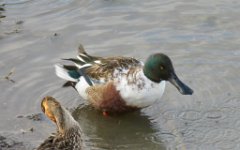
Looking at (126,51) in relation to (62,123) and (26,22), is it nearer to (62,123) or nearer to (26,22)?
(26,22)

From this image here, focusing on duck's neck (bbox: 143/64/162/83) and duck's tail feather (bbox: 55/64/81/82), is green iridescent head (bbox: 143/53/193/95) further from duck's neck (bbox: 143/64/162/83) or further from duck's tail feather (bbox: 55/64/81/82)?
duck's tail feather (bbox: 55/64/81/82)

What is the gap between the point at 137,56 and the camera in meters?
9.48

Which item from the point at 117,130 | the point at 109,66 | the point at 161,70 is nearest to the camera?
the point at 161,70

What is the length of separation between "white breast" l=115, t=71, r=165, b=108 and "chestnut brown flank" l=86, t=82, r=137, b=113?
0.07m

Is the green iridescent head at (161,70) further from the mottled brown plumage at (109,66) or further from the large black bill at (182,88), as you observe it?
the mottled brown plumage at (109,66)

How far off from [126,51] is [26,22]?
1.87m

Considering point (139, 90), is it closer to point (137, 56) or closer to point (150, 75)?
point (150, 75)

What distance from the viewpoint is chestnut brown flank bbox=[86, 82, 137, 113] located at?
803cm

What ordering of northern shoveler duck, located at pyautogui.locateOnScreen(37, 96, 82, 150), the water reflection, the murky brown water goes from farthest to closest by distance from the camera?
the murky brown water, the water reflection, northern shoveler duck, located at pyautogui.locateOnScreen(37, 96, 82, 150)

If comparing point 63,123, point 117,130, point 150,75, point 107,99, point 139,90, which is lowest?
point 117,130

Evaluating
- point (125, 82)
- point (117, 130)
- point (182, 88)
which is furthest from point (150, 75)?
point (117, 130)

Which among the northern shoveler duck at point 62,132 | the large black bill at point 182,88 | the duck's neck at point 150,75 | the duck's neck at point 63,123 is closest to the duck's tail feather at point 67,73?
the duck's neck at point 150,75

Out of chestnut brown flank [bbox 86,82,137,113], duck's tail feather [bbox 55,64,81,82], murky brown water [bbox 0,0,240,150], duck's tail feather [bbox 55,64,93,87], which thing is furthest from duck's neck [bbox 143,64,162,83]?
duck's tail feather [bbox 55,64,81,82]

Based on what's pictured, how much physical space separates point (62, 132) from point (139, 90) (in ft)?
5.17
